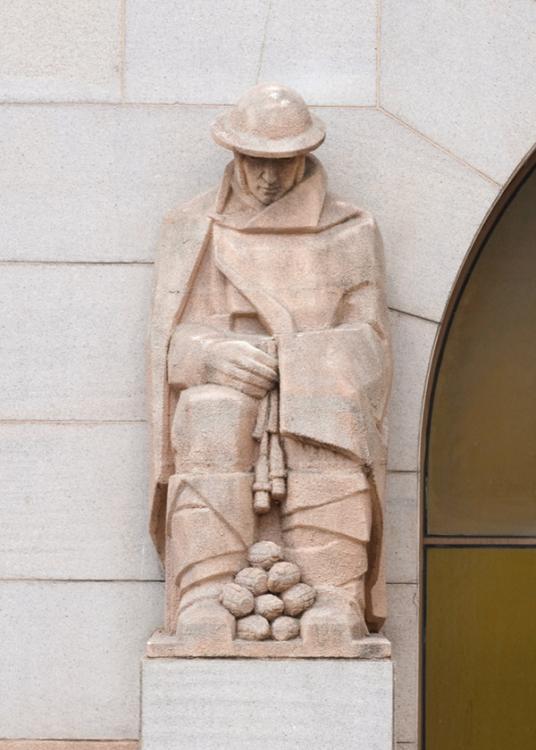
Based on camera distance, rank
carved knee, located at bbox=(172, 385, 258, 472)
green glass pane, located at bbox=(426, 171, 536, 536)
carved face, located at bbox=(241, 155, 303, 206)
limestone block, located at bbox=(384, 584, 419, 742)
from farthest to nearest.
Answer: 1. green glass pane, located at bbox=(426, 171, 536, 536)
2. limestone block, located at bbox=(384, 584, 419, 742)
3. carved face, located at bbox=(241, 155, 303, 206)
4. carved knee, located at bbox=(172, 385, 258, 472)

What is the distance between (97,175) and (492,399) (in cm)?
219

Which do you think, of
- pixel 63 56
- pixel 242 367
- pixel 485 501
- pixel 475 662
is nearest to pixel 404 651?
pixel 475 662

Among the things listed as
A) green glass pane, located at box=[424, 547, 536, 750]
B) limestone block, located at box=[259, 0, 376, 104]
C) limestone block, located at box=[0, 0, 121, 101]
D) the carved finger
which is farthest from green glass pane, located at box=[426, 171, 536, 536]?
limestone block, located at box=[0, 0, 121, 101]

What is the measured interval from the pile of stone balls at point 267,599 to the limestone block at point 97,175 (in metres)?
1.68

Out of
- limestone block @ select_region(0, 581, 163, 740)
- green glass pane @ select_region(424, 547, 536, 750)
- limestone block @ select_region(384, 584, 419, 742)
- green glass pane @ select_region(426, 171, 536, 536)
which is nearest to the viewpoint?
limestone block @ select_region(0, 581, 163, 740)

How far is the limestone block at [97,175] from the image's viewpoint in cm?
848

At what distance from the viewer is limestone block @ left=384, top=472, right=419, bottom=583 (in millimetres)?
8391

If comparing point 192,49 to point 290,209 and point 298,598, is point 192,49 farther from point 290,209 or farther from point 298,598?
point 298,598

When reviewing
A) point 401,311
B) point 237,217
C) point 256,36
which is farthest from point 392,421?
point 256,36

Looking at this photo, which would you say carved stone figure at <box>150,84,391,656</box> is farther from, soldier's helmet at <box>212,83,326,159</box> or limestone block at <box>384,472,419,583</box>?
limestone block at <box>384,472,419,583</box>

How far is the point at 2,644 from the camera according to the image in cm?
828

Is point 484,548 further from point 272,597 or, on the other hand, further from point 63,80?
point 63,80

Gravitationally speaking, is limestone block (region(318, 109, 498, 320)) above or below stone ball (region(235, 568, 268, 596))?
above

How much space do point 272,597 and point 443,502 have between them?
1500mm
